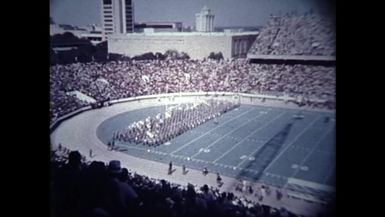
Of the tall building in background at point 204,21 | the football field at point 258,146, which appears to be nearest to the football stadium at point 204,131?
the football field at point 258,146

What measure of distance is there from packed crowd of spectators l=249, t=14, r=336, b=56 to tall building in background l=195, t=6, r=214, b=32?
38cm

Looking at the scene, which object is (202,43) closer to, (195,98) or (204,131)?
(195,98)

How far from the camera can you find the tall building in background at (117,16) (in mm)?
3926

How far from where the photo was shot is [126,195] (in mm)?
3748

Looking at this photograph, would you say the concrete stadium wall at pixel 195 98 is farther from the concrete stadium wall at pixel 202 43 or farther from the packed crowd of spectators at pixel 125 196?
the packed crowd of spectators at pixel 125 196

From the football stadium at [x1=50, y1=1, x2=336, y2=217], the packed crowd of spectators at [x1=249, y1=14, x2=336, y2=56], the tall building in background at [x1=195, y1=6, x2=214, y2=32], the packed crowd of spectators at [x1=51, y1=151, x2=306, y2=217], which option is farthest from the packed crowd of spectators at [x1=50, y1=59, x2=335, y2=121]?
the packed crowd of spectators at [x1=51, y1=151, x2=306, y2=217]

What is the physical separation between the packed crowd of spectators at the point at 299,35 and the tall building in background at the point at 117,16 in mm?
1058

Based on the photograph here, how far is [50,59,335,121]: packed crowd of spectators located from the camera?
3533mm

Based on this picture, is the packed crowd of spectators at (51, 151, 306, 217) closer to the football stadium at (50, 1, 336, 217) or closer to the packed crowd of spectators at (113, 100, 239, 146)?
the football stadium at (50, 1, 336, 217)

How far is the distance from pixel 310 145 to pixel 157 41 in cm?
148
